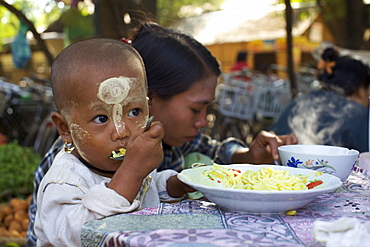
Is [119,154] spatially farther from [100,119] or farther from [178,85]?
[178,85]

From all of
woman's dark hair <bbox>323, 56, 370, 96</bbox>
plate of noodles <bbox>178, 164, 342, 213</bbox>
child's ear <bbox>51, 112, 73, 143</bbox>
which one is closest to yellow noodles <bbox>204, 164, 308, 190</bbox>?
plate of noodles <bbox>178, 164, 342, 213</bbox>

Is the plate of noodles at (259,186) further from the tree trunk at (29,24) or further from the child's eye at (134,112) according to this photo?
the tree trunk at (29,24)

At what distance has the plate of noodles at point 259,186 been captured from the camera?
1.10m

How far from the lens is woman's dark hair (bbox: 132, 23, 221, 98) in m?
2.25

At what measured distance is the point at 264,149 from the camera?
2250 mm

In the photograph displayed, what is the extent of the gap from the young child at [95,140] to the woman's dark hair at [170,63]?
68 cm

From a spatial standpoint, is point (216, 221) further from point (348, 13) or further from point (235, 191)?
point (348, 13)

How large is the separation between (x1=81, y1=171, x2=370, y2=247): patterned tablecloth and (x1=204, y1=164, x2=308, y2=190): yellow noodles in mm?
77

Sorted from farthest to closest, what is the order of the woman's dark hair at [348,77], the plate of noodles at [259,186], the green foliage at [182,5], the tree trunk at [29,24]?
the green foliage at [182,5]
the woman's dark hair at [348,77]
the tree trunk at [29,24]
the plate of noodles at [259,186]

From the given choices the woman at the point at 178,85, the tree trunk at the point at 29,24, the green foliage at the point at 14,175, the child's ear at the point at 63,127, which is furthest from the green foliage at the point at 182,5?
the child's ear at the point at 63,127

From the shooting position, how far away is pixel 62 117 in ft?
5.01

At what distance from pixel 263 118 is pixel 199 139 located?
4.57m

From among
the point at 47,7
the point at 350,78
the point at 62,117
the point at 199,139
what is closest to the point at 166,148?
the point at 199,139

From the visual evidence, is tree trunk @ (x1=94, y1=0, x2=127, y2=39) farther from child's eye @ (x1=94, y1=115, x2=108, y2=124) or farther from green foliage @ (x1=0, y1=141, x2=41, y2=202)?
child's eye @ (x1=94, y1=115, x2=108, y2=124)
